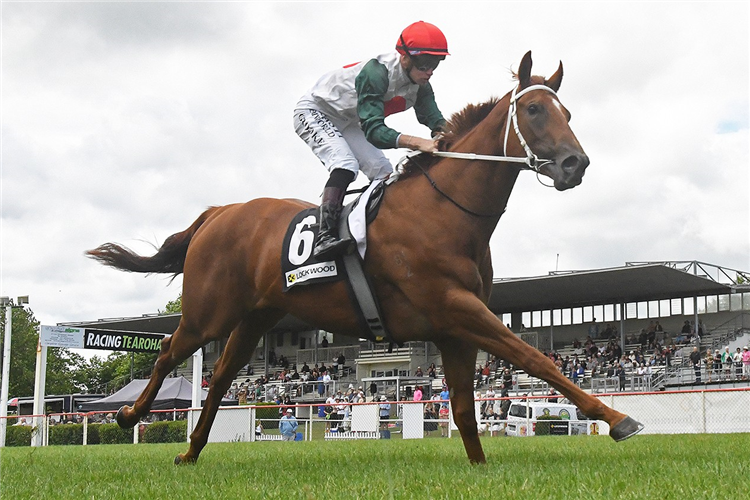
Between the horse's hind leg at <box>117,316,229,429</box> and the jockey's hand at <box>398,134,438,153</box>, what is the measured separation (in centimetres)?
243

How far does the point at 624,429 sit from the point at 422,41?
10.2 ft

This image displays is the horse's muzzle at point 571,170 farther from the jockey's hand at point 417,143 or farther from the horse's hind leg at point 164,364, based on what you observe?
the horse's hind leg at point 164,364

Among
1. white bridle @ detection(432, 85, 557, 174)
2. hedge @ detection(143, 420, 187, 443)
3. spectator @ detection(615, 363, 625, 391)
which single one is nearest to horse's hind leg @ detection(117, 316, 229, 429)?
white bridle @ detection(432, 85, 557, 174)

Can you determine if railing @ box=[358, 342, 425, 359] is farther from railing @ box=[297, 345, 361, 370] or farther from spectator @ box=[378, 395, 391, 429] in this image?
spectator @ box=[378, 395, 391, 429]

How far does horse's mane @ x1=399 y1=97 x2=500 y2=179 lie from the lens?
6402 millimetres

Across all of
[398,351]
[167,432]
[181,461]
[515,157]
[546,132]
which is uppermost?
[546,132]

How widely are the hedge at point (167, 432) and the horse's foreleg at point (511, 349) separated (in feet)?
63.2

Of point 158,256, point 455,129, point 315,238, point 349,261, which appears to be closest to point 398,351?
point 158,256

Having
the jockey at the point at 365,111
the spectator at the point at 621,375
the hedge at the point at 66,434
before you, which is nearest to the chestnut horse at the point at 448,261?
the jockey at the point at 365,111

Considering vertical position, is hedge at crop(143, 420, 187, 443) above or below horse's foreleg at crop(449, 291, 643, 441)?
below

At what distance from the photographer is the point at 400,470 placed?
545cm

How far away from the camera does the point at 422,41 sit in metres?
6.28

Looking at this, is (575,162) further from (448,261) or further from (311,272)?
(311,272)

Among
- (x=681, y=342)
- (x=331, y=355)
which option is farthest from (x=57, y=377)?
(x=681, y=342)
